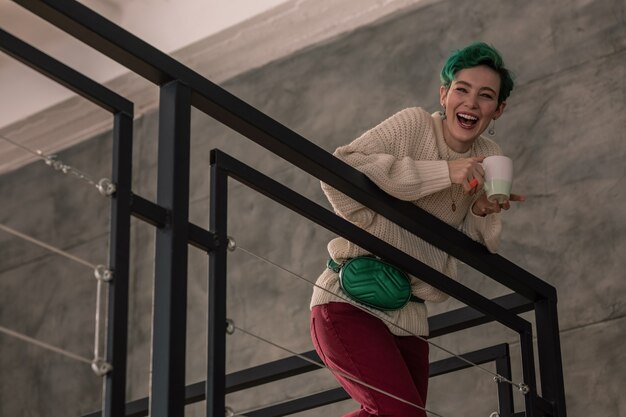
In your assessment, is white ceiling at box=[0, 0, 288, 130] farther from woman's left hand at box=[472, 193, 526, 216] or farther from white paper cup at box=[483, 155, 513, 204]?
white paper cup at box=[483, 155, 513, 204]

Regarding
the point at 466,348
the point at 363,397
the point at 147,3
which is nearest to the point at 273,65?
the point at 147,3

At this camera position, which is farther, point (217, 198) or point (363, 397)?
point (363, 397)

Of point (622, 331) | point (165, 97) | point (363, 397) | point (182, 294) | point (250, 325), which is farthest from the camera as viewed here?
point (250, 325)

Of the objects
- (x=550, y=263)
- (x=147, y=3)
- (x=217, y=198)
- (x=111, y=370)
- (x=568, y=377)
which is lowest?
(x=111, y=370)

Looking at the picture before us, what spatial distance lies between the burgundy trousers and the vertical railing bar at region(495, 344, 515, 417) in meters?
0.38

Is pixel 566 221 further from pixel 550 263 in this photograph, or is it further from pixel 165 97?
pixel 165 97

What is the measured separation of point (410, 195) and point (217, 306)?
29.2 inches

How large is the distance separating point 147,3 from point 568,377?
105 inches

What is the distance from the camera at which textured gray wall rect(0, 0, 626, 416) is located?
4.07 metres

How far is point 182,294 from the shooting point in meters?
1.86

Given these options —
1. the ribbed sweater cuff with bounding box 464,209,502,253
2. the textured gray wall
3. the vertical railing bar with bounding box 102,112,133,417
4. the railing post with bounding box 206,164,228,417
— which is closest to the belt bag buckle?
the ribbed sweater cuff with bounding box 464,209,502,253

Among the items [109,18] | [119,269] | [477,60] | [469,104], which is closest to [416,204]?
[469,104]

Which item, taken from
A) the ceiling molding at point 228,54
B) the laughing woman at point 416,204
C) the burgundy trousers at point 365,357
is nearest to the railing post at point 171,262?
the laughing woman at point 416,204

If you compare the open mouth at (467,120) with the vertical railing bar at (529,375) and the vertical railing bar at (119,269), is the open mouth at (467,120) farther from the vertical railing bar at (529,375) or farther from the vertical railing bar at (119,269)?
the vertical railing bar at (119,269)
